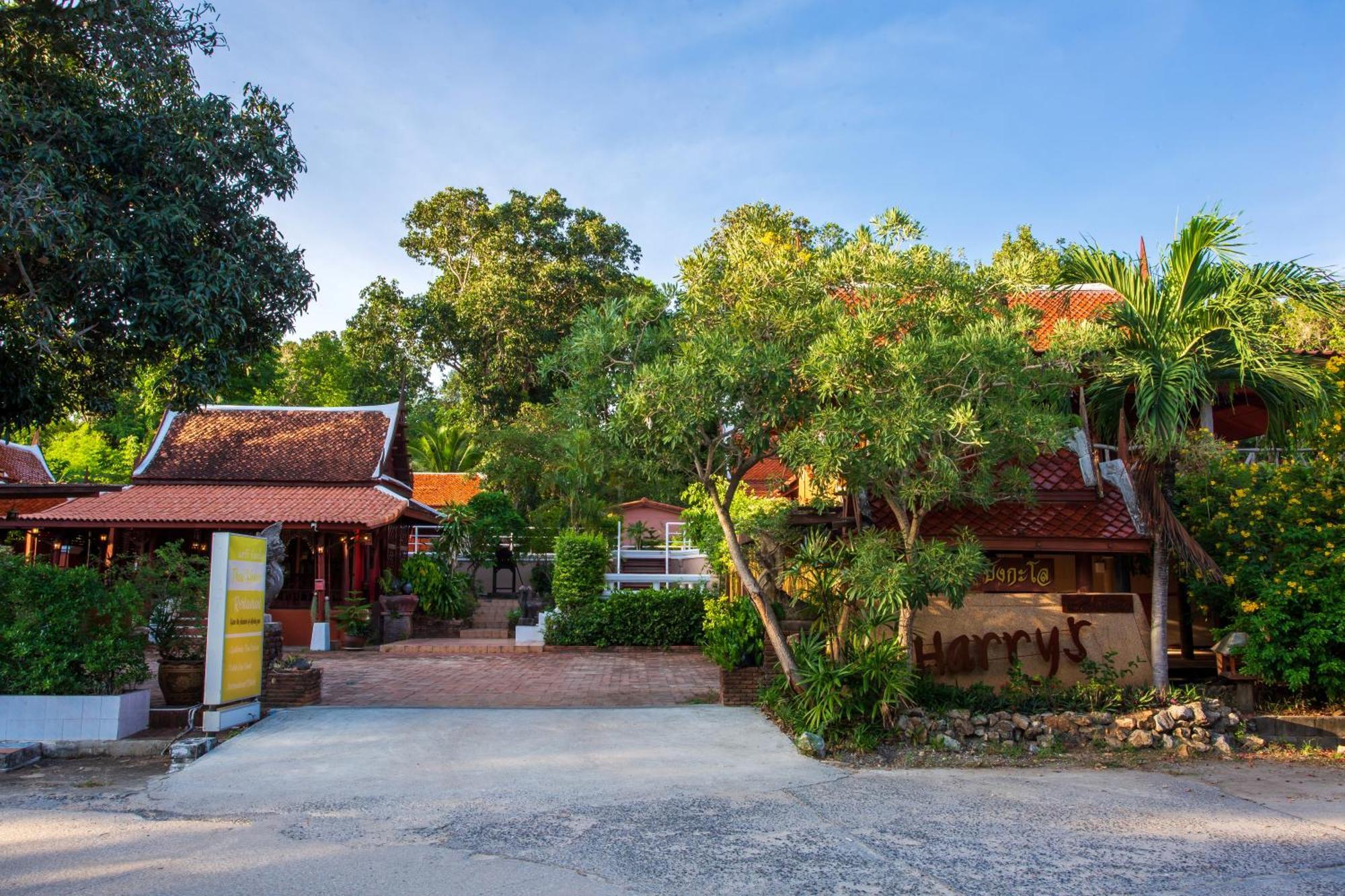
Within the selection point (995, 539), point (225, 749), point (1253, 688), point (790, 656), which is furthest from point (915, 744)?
point (225, 749)

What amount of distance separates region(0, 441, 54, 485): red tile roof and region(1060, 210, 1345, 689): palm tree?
25.5 metres

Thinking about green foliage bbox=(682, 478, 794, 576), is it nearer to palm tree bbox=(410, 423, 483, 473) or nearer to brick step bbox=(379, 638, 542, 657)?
brick step bbox=(379, 638, 542, 657)

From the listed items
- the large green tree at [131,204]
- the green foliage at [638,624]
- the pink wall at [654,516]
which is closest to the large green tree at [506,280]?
the pink wall at [654,516]

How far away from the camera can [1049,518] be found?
10648 mm

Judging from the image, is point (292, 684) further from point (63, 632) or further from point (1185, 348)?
point (1185, 348)

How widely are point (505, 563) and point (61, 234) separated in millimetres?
15867

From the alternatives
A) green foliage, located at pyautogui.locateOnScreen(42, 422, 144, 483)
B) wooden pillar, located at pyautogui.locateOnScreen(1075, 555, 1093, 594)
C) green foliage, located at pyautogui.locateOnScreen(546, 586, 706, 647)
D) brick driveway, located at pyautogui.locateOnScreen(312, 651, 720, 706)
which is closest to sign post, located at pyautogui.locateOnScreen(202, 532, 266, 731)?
brick driveway, located at pyautogui.locateOnScreen(312, 651, 720, 706)

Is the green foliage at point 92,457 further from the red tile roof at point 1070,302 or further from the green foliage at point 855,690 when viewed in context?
the red tile roof at point 1070,302

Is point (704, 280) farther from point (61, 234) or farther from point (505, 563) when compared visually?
point (505, 563)

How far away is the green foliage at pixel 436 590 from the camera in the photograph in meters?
20.2

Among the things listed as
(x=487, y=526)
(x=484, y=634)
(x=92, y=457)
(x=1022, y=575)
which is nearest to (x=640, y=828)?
(x=1022, y=575)

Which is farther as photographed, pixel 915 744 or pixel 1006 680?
pixel 1006 680

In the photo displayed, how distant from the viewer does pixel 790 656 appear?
9445 millimetres

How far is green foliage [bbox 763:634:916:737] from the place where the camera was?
345 inches
